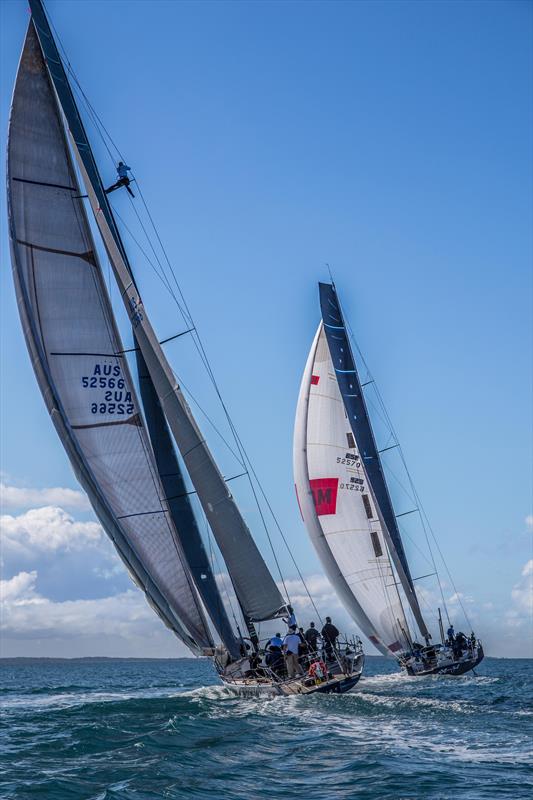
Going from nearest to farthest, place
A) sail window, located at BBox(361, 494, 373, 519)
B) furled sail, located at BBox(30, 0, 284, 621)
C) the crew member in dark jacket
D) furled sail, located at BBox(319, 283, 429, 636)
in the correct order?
1. furled sail, located at BBox(30, 0, 284, 621)
2. the crew member in dark jacket
3. furled sail, located at BBox(319, 283, 429, 636)
4. sail window, located at BBox(361, 494, 373, 519)

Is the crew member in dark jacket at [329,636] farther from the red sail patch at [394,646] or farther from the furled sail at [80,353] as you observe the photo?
the red sail patch at [394,646]

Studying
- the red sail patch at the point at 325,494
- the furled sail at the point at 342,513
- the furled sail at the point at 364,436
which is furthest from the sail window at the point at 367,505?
the red sail patch at the point at 325,494

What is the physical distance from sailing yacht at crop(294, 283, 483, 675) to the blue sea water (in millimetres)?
7594

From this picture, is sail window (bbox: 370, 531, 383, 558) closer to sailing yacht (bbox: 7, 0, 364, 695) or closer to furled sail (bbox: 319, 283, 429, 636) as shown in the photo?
furled sail (bbox: 319, 283, 429, 636)

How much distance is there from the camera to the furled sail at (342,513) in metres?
29.3

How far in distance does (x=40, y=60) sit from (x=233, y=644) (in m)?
14.3

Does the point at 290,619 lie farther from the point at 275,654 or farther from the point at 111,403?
the point at 111,403

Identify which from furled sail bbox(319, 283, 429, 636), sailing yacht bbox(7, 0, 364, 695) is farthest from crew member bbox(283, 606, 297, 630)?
furled sail bbox(319, 283, 429, 636)

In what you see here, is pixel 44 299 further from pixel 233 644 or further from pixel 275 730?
pixel 275 730

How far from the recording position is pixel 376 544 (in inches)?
1188

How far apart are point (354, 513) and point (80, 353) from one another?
1333cm

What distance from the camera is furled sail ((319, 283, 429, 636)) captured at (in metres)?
29.7

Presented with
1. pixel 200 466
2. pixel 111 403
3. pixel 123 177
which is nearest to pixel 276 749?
pixel 200 466

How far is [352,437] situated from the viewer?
31656 millimetres
